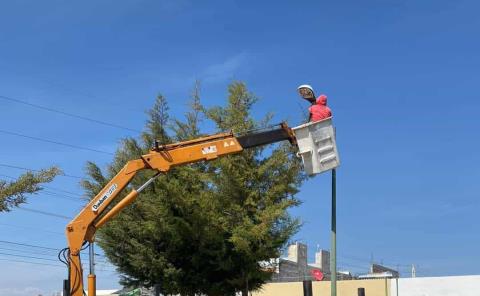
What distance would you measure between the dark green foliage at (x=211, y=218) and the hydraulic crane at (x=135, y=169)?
15.0ft

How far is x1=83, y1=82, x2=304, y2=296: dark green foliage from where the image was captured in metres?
22.7

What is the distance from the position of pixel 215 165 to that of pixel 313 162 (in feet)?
30.1

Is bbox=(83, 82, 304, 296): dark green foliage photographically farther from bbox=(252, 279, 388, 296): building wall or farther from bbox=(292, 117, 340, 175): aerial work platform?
bbox=(252, 279, 388, 296): building wall

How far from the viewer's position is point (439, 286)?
115 feet

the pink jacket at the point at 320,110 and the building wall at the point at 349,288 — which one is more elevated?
the pink jacket at the point at 320,110

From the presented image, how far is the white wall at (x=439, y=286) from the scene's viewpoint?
33906mm

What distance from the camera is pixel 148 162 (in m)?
18.3

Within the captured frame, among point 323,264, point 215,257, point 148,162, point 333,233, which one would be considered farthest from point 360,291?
point 323,264

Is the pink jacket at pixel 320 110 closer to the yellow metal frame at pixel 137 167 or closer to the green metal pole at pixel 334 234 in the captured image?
the green metal pole at pixel 334 234

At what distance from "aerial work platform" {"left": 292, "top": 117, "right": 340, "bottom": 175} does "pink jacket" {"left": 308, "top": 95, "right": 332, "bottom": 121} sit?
0.31m

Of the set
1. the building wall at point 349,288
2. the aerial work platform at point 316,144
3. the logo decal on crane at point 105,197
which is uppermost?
the aerial work platform at point 316,144

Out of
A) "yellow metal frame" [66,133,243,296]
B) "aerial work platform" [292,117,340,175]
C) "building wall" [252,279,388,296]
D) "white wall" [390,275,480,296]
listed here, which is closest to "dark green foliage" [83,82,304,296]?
"yellow metal frame" [66,133,243,296]

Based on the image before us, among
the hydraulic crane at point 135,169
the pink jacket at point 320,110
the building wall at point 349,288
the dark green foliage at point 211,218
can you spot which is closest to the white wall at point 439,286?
the building wall at point 349,288

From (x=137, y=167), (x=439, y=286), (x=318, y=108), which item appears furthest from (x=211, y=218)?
(x=439, y=286)
